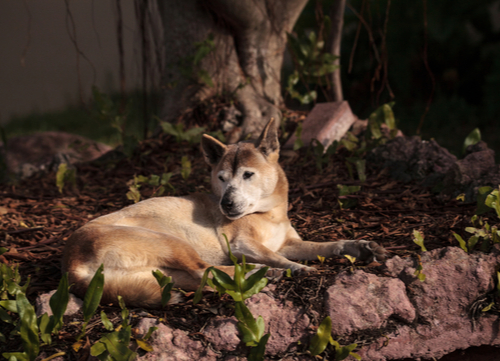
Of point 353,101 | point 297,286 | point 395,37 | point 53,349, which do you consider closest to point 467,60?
point 395,37

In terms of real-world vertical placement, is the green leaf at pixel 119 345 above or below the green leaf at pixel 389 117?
below

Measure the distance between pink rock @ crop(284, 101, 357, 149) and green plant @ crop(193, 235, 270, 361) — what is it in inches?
122

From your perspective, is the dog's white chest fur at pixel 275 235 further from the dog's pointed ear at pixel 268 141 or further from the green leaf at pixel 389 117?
the green leaf at pixel 389 117

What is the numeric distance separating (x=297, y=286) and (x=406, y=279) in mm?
715

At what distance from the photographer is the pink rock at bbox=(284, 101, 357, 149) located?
559cm

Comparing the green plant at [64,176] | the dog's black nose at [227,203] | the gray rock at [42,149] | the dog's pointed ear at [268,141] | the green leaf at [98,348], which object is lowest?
the gray rock at [42,149]

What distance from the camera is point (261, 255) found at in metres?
3.15

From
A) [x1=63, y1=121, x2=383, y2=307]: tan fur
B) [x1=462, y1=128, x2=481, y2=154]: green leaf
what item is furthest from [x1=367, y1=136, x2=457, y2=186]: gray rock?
[x1=63, y1=121, x2=383, y2=307]: tan fur

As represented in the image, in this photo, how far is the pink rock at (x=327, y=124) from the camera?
18.4ft

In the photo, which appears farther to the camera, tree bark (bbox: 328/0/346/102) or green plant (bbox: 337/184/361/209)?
tree bark (bbox: 328/0/346/102)

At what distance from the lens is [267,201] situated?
349 centimetres

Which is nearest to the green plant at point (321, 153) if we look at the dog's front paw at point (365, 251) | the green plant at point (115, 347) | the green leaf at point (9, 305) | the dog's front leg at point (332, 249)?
the dog's front leg at point (332, 249)

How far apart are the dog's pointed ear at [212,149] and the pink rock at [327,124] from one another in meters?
2.08

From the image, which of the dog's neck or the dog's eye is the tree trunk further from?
the dog's eye
